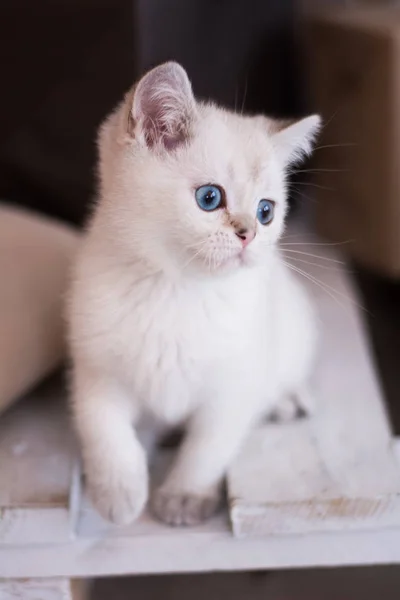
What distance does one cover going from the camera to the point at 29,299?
1083 millimetres

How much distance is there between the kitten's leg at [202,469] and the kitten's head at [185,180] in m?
0.22

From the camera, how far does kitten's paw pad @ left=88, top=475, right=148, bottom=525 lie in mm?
887

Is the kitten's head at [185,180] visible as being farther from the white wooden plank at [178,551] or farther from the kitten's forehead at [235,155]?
the white wooden plank at [178,551]

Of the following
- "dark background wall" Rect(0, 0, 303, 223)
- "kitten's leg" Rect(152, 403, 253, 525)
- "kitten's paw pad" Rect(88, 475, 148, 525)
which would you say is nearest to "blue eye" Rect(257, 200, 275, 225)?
"kitten's leg" Rect(152, 403, 253, 525)

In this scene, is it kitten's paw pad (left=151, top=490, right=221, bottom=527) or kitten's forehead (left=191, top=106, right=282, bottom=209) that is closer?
kitten's forehead (left=191, top=106, right=282, bottom=209)

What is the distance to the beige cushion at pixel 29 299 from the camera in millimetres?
1009

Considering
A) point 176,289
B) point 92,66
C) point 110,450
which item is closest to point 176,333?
point 176,289

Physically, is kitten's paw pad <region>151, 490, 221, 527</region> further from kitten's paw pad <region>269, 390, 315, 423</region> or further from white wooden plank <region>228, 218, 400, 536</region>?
kitten's paw pad <region>269, 390, 315, 423</region>

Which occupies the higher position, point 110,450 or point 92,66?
point 92,66

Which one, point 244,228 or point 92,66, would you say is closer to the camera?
point 244,228

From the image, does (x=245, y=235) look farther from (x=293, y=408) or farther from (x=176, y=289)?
(x=293, y=408)

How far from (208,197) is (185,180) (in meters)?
0.03

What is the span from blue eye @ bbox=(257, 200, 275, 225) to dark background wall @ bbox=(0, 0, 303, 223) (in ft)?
1.55

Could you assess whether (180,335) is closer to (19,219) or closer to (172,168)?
(172,168)
